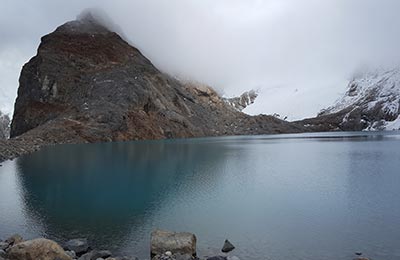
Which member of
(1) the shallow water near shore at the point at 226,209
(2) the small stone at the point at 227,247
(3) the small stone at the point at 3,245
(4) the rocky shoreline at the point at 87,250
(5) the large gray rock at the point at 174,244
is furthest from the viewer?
(1) the shallow water near shore at the point at 226,209

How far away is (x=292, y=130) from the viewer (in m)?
190

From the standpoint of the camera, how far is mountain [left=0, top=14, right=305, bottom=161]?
4203 inches

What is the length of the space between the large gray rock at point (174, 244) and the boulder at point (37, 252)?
3110mm

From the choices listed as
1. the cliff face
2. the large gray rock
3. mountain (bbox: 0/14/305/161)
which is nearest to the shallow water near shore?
the large gray rock

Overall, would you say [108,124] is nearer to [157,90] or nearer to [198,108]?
[157,90]

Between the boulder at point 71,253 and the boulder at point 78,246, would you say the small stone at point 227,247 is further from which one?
the boulder at point 71,253

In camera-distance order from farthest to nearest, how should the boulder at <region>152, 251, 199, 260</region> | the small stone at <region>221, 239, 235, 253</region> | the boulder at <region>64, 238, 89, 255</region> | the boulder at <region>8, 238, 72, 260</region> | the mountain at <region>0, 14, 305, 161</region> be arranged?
the mountain at <region>0, 14, 305, 161</region> < the boulder at <region>64, 238, 89, 255</region> < the small stone at <region>221, 239, 235, 253</region> < the boulder at <region>152, 251, 199, 260</region> < the boulder at <region>8, 238, 72, 260</region>

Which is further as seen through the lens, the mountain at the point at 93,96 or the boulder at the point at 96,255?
the mountain at the point at 93,96

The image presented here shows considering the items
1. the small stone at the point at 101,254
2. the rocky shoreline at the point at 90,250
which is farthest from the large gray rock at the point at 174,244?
the small stone at the point at 101,254

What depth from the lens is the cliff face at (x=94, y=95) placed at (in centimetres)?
10719

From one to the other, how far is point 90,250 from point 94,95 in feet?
348

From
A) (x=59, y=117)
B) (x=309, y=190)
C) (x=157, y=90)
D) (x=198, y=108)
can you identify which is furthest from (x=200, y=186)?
(x=198, y=108)

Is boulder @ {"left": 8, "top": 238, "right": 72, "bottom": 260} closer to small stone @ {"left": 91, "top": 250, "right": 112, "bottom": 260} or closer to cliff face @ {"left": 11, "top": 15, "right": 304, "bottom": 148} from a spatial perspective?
small stone @ {"left": 91, "top": 250, "right": 112, "bottom": 260}

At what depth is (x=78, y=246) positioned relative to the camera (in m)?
15.0
